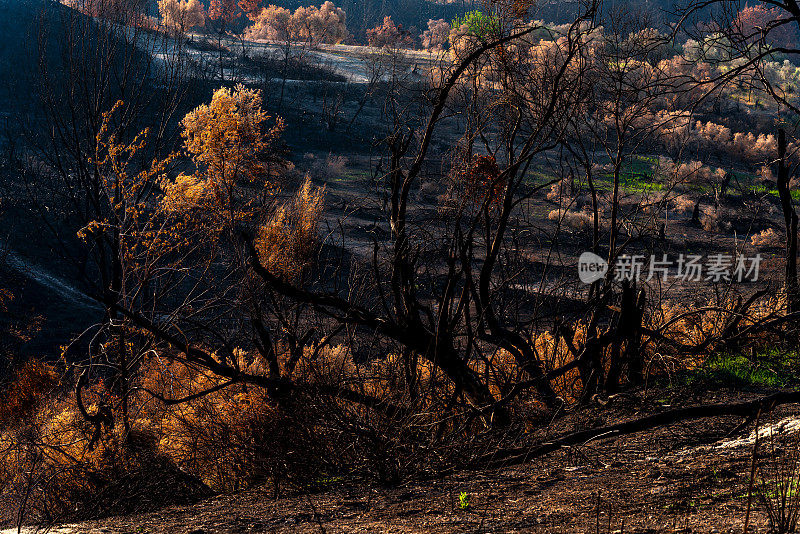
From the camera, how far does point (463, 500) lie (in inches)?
141

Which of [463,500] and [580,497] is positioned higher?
[580,497]

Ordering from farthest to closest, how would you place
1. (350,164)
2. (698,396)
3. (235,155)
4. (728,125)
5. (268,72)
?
(268,72), (728,125), (350,164), (235,155), (698,396)

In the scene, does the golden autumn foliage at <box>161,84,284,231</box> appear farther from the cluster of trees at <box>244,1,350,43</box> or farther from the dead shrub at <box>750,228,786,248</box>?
the cluster of trees at <box>244,1,350,43</box>

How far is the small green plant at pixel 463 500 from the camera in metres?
3.47

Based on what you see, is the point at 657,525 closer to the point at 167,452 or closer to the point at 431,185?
the point at 167,452

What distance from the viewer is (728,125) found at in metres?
45.5

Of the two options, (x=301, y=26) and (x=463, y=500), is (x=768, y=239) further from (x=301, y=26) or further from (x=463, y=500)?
(x=301, y=26)

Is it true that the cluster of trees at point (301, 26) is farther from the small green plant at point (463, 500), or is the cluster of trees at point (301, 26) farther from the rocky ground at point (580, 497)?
the small green plant at point (463, 500)

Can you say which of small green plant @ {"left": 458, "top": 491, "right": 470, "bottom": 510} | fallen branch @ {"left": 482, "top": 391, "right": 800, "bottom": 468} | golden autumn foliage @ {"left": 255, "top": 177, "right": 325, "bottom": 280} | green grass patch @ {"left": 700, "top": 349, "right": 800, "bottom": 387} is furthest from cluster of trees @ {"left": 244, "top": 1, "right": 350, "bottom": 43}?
small green plant @ {"left": 458, "top": 491, "right": 470, "bottom": 510}

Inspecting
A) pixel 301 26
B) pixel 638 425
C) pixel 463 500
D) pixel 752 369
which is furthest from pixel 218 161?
pixel 301 26

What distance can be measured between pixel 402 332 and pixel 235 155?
53.8ft

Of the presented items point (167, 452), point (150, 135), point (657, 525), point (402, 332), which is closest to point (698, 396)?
point (402, 332)

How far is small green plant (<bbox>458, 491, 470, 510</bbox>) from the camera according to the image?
3465mm

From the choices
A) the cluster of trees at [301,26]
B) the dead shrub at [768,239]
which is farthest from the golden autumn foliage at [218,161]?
the cluster of trees at [301,26]
